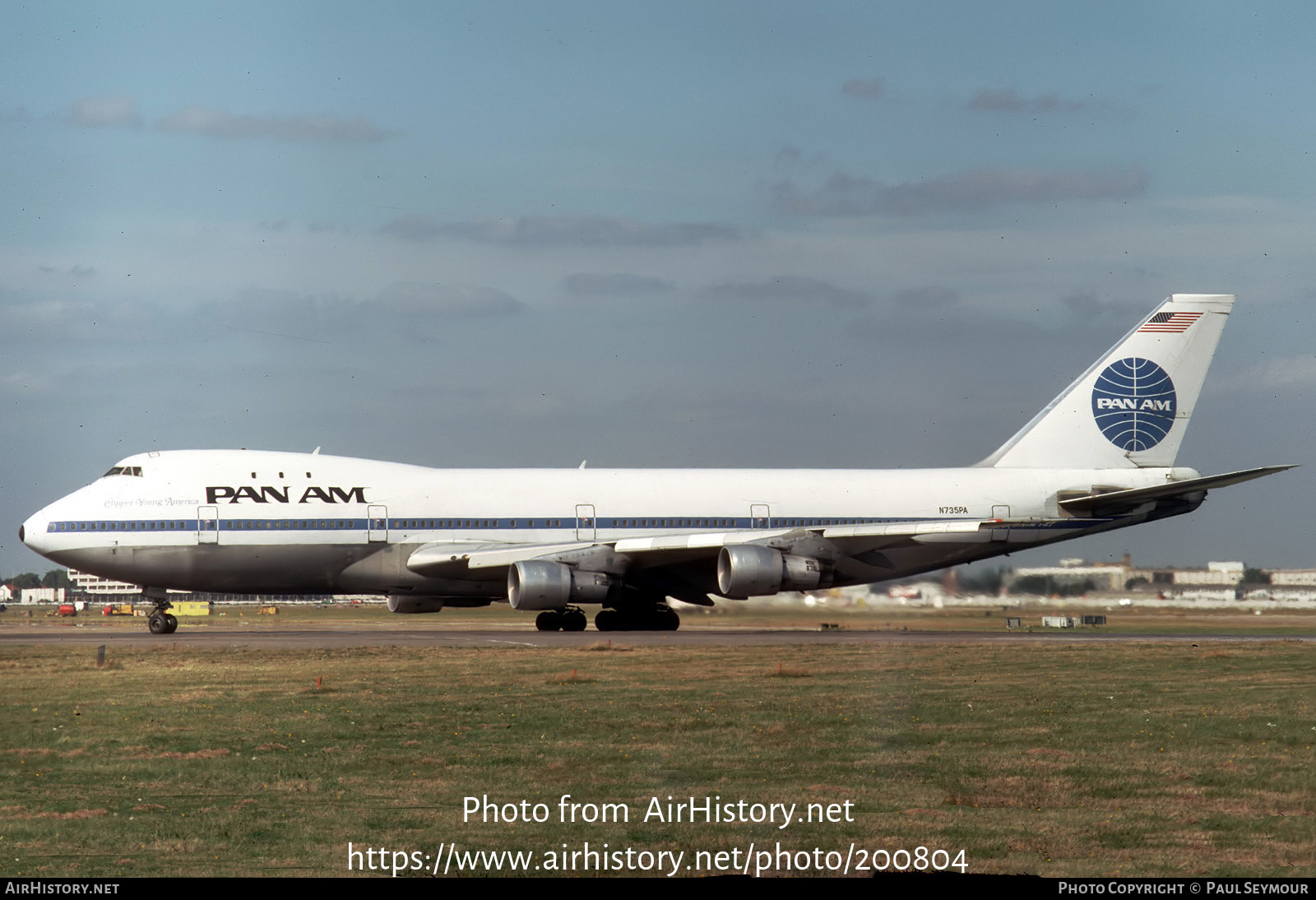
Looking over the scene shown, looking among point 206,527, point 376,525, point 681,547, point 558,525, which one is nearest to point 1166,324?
point 681,547

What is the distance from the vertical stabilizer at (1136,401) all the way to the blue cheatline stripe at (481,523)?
15.6 feet

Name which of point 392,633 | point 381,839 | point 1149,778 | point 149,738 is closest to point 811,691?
point 1149,778

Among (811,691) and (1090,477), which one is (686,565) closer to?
(1090,477)

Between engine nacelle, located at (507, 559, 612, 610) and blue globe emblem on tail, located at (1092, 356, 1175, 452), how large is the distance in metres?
19.0

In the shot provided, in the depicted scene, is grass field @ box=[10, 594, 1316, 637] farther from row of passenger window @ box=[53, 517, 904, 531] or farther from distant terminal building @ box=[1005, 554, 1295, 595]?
row of passenger window @ box=[53, 517, 904, 531]

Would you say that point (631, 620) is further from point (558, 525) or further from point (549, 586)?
point (549, 586)

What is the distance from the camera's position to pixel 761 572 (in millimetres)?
39156

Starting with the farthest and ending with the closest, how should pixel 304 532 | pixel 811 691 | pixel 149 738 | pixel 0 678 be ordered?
pixel 304 532, pixel 0 678, pixel 811 691, pixel 149 738

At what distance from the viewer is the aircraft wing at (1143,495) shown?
3903 centimetres

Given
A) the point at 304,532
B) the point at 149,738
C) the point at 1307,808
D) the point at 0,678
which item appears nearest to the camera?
the point at 1307,808

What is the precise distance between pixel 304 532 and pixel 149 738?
24.0 metres

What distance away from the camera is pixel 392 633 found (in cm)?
4272

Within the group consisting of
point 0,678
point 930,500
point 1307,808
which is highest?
point 930,500

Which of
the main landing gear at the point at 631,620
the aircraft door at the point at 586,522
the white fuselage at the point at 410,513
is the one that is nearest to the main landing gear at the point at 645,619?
the main landing gear at the point at 631,620
